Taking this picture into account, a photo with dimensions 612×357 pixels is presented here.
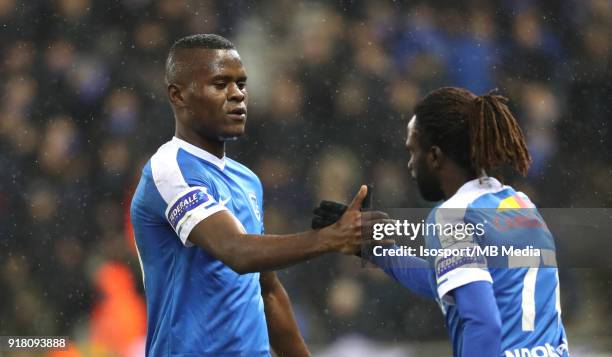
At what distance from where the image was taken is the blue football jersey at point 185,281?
280 cm

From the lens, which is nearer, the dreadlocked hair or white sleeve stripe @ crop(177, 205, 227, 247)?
the dreadlocked hair

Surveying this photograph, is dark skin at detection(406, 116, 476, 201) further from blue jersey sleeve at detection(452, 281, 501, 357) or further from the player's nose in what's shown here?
the player's nose

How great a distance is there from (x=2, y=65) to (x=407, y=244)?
3909 millimetres

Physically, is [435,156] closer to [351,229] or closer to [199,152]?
[351,229]

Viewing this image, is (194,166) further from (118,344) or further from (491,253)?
(118,344)

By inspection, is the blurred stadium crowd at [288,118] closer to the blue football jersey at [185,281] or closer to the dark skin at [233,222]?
the dark skin at [233,222]

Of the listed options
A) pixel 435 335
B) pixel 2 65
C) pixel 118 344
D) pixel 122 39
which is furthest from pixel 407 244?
pixel 2 65

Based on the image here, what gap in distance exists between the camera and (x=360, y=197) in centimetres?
241

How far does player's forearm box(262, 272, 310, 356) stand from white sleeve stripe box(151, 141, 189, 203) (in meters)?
0.70

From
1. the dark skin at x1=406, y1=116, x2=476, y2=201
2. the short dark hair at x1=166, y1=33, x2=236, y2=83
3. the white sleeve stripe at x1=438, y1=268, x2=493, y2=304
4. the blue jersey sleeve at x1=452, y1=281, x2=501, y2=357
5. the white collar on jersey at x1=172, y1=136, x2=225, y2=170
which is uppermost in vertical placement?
the short dark hair at x1=166, y1=33, x2=236, y2=83

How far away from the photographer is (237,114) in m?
3.05

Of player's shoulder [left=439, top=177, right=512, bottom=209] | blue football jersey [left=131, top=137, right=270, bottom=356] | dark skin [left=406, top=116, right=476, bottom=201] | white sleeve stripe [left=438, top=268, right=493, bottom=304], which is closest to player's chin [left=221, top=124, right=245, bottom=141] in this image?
blue football jersey [left=131, top=137, right=270, bottom=356]

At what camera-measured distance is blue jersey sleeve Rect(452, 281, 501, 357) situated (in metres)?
2.21

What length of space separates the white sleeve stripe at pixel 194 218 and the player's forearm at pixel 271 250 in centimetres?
13
